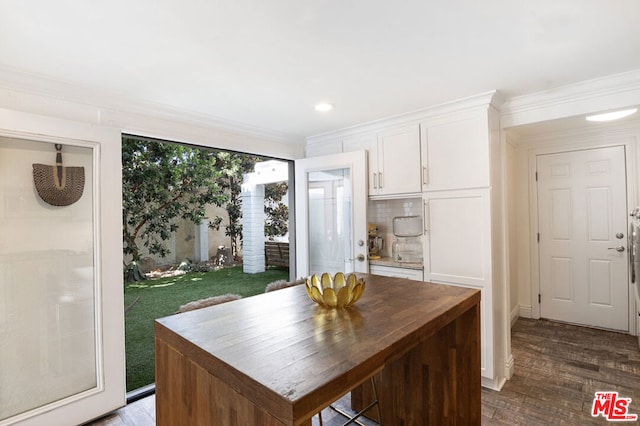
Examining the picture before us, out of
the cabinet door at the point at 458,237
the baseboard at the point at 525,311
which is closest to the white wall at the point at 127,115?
the cabinet door at the point at 458,237

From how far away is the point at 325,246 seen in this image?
12.0ft

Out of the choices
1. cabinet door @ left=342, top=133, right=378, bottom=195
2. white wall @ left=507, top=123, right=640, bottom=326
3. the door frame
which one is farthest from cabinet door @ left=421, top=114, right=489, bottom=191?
the door frame

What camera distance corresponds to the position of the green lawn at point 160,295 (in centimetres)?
312

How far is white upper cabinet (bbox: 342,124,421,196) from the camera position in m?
2.95

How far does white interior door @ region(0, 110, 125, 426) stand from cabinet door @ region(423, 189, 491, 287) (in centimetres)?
247

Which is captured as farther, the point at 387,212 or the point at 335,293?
the point at 387,212

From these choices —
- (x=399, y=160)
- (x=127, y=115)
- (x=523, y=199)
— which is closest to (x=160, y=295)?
(x=127, y=115)

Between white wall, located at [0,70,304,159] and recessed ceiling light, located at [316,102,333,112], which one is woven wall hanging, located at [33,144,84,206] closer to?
white wall, located at [0,70,304,159]

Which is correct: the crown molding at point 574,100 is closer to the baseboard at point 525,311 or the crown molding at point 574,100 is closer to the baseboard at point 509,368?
the baseboard at point 509,368

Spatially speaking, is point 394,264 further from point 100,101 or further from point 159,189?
point 159,189

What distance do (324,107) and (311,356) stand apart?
2.18 metres

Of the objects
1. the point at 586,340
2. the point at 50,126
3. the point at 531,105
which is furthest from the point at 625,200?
the point at 50,126

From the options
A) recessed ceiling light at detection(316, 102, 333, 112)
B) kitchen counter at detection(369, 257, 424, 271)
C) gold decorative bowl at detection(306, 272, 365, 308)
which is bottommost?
kitchen counter at detection(369, 257, 424, 271)

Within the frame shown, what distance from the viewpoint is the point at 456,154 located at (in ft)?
8.79
